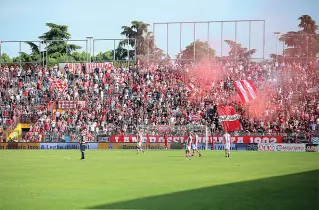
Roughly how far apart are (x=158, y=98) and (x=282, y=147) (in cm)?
1643

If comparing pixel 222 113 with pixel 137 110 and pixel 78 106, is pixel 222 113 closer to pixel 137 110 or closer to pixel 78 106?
pixel 137 110

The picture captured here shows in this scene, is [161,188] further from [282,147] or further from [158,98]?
[158,98]

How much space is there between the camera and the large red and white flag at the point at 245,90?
60.1 m

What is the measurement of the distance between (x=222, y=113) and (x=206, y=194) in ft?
128

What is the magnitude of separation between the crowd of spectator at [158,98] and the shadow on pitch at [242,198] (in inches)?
1374

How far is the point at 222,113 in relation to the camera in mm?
58688

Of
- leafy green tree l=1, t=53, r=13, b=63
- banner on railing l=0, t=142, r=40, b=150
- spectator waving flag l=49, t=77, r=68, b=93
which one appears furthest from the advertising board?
leafy green tree l=1, t=53, r=13, b=63

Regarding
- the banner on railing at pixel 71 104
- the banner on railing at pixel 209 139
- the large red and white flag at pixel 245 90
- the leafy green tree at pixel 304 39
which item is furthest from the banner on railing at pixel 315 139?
the banner on railing at pixel 71 104

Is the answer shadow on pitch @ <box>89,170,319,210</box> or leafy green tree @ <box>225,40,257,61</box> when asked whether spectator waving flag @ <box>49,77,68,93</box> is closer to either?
leafy green tree @ <box>225,40,257,61</box>

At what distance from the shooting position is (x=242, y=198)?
19188mm

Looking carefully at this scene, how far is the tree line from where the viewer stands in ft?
237

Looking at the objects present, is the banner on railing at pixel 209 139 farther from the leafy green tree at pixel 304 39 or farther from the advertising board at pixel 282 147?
the leafy green tree at pixel 304 39

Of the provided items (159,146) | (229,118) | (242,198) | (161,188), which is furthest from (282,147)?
(242,198)

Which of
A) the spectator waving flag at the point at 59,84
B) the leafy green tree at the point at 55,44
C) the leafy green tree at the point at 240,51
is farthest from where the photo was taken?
the leafy green tree at the point at 55,44
